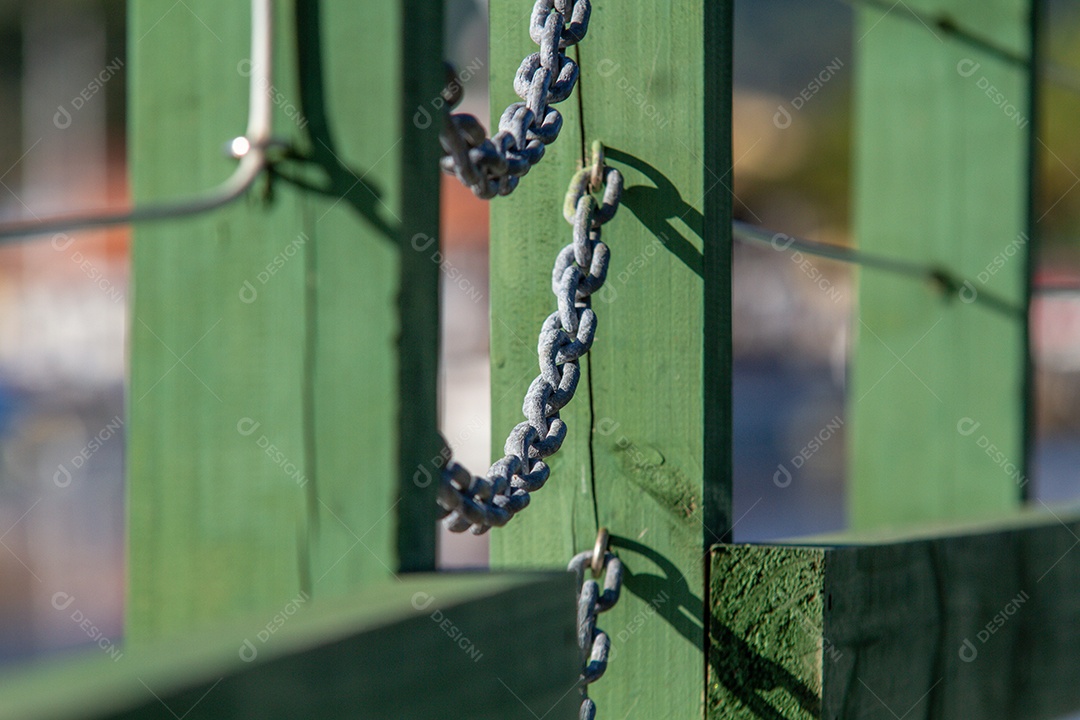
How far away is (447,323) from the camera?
61.8 ft

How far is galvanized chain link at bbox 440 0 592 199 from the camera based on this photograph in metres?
0.89

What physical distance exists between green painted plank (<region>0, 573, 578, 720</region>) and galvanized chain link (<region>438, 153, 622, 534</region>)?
8 cm

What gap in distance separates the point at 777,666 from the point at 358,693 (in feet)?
1.99

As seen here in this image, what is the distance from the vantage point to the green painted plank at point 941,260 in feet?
5.93

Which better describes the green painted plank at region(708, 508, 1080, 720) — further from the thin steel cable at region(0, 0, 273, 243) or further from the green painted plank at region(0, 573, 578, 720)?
the thin steel cable at region(0, 0, 273, 243)

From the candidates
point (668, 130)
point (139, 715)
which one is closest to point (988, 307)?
point (668, 130)

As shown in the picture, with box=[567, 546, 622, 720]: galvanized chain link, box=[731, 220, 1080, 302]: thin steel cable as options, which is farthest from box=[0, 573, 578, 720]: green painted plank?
box=[731, 220, 1080, 302]: thin steel cable

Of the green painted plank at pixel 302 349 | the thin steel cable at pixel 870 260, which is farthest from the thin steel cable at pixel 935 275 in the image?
the green painted plank at pixel 302 349

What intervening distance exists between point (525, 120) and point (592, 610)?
0.45 meters

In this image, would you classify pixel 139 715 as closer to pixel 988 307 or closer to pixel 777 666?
pixel 777 666

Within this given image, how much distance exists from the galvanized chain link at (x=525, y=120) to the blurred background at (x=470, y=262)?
37.3 ft

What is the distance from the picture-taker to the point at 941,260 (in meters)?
1.87

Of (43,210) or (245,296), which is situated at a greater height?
(43,210)

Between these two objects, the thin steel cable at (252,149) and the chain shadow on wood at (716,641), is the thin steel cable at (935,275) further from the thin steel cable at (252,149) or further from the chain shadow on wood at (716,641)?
the thin steel cable at (252,149)
